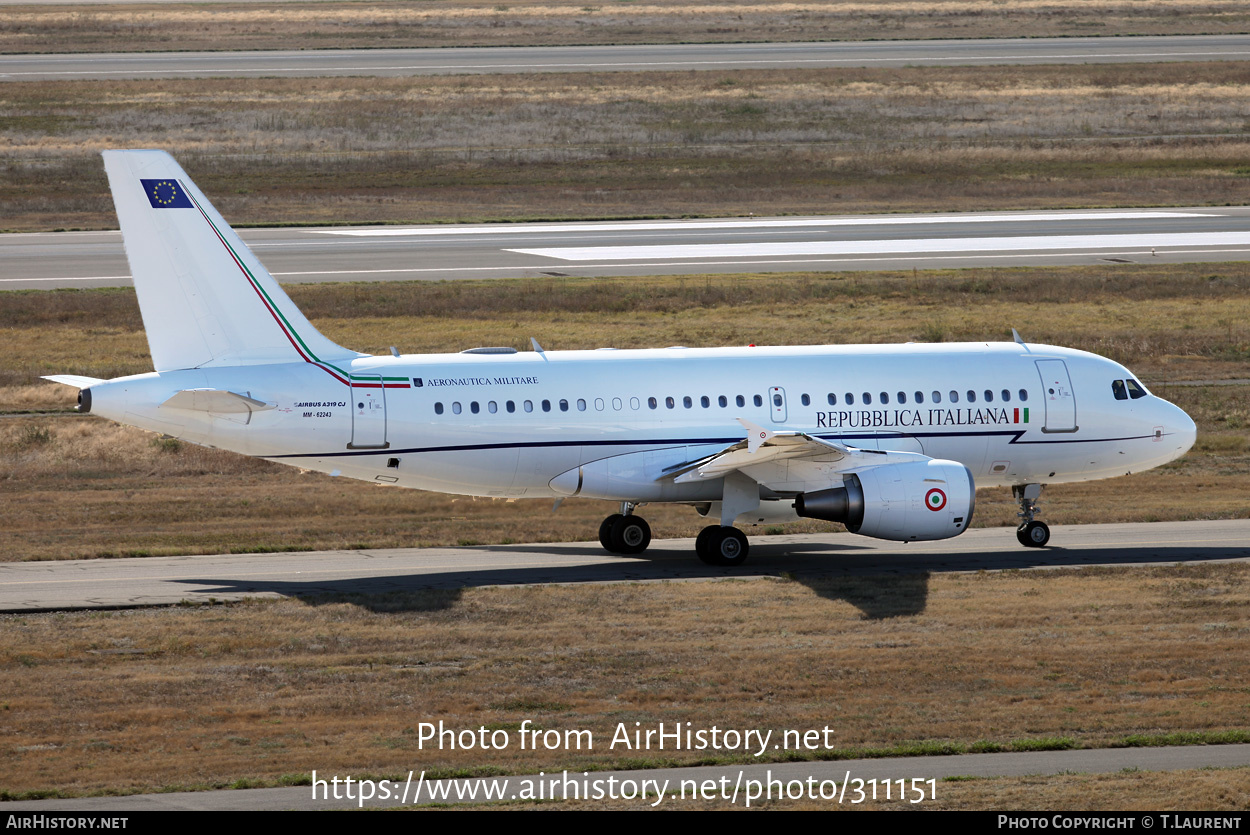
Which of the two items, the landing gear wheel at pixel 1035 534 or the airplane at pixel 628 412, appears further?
the landing gear wheel at pixel 1035 534

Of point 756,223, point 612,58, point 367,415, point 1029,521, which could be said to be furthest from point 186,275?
point 612,58

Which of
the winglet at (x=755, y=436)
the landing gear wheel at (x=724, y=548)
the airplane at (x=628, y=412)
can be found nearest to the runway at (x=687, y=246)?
the airplane at (x=628, y=412)

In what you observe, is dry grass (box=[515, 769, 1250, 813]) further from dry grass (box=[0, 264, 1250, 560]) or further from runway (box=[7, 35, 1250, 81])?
runway (box=[7, 35, 1250, 81])

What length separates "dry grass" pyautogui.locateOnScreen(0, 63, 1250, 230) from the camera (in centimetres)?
8844

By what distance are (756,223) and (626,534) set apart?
A: 163ft

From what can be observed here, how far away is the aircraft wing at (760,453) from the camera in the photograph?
31.0m

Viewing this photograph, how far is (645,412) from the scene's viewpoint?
33406mm

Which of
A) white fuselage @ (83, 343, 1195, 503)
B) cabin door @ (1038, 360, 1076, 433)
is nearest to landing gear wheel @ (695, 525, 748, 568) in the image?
white fuselage @ (83, 343, 1195, 503)

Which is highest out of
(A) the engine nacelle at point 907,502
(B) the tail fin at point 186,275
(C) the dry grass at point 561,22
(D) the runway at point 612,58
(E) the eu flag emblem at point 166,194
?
(C) the dry grass at point 561,22

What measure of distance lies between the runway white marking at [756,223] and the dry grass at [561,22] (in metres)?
47.5

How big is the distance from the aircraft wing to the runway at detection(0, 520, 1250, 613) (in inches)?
81.2

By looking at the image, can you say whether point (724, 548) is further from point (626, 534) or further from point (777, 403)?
point (777, 403)

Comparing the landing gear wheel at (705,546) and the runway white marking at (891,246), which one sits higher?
the runway white marking at (891,246)

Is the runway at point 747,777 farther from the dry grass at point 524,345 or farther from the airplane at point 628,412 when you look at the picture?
the dry grass at point 524,345
